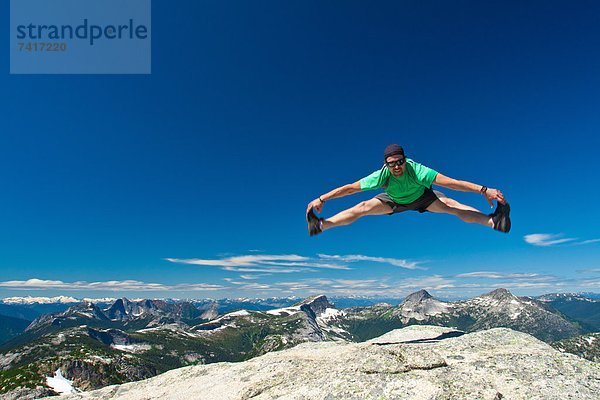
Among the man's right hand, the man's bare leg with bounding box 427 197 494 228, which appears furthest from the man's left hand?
the man's right hand

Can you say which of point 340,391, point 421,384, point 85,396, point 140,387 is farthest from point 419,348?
point 85,396

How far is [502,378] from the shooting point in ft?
28.4

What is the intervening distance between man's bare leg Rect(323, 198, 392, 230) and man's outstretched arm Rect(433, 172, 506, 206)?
2917mm

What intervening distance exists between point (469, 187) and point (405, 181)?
2136mm

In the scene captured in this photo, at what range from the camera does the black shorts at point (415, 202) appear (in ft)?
45.8

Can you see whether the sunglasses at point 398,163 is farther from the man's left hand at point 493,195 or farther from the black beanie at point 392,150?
the man's left hand at point 493,195

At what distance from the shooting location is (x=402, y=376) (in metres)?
9.06

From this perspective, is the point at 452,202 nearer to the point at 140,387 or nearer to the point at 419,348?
the point at 419,348

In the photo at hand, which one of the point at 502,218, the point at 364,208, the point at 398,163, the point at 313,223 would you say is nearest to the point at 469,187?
the point at 502,218

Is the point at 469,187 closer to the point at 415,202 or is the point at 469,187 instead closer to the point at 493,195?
the point at 493,195

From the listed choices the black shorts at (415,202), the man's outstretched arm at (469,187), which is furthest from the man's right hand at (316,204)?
the man's outstretched arm at (469,187)

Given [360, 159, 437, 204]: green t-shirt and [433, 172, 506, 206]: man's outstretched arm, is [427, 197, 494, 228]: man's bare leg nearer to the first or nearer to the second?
[360, 159, 437, 204]: green t-shirt

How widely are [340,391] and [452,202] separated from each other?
8.43 metres

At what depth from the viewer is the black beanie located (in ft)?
38.7
